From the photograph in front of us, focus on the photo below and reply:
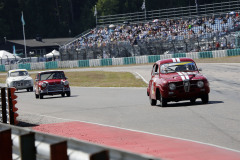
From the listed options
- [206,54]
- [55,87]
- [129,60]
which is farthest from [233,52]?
[55,87]

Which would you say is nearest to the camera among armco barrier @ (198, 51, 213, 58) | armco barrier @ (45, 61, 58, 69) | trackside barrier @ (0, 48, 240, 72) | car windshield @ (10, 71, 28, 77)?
car windshield @ (10, 71, 28, 77)

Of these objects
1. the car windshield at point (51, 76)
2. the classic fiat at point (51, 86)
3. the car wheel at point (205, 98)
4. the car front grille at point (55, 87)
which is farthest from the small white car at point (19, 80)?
the car wheel at point (205, 98)

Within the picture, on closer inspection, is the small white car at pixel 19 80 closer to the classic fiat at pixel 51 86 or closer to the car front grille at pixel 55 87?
the classic fiat at pixel 51 86

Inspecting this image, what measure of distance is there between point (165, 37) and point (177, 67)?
41.5 m

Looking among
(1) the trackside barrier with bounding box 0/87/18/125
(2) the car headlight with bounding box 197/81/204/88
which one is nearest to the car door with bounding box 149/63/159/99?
(2) the car headlight with bounding box 197/81/204/88

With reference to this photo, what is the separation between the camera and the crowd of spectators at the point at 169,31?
53116mm

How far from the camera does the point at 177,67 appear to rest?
17031 millimetres

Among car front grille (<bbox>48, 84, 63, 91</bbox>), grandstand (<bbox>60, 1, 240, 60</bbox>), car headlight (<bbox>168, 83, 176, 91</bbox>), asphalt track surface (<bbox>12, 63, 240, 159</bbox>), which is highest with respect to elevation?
grandstand (<bbox>60, 1, 240, 60</bbox>)

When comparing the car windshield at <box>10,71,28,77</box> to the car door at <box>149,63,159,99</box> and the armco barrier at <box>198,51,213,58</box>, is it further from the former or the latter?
the armco barrier at <box>198,51,213,58</box>

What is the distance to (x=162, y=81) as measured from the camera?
16281mm

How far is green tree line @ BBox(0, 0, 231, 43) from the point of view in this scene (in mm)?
99562

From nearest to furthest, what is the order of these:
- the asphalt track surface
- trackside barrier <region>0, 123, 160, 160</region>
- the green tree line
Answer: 1. trackside barrier <region>0, 123, 160, 160</region>
2. the asphalt track surface
3. the green tree line

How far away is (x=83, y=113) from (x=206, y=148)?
8.32 m

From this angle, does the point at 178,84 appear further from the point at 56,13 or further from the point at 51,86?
the point at 56,13
